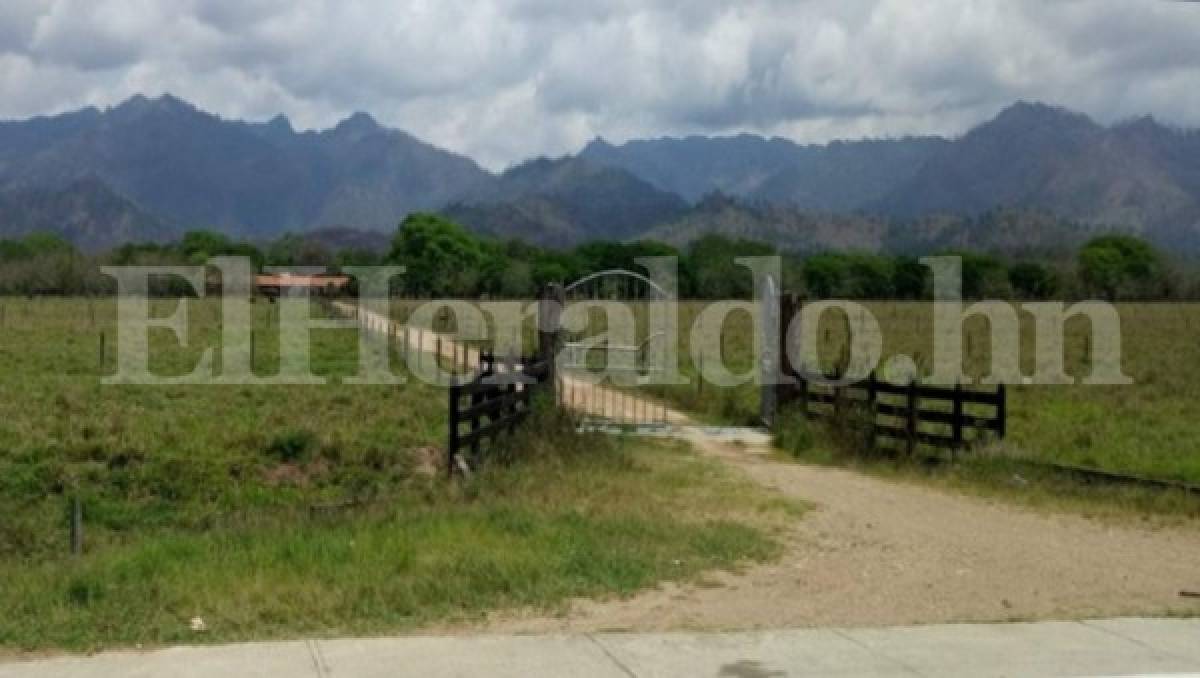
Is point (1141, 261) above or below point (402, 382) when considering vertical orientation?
above

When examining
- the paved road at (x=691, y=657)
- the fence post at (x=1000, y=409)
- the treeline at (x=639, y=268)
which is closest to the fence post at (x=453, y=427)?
the paved road at (x=691, y=657)

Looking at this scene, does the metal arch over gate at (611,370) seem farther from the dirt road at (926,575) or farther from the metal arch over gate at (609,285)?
the dirt road at (926,575)

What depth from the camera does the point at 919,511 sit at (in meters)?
13.1

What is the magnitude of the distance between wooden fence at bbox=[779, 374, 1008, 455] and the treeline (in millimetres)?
56139

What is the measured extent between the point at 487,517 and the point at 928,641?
431 centimetres

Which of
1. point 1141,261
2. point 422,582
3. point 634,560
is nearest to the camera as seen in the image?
point 422,582

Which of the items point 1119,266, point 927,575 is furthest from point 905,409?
point 1119,266

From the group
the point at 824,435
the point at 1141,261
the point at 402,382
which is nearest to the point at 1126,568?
the point at 824,435

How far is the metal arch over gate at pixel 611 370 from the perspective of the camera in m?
19.6

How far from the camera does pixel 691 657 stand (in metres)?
7.36

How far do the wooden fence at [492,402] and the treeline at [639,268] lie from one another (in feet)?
192

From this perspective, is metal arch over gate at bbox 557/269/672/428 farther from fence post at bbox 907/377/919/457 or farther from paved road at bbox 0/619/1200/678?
paved road at bbox 0/619/1200/678

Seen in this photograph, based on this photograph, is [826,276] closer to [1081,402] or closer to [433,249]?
[433,249]

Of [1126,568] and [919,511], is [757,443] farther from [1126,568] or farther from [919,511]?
[1126,568]
